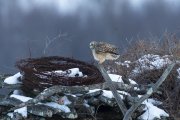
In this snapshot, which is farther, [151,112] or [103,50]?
[151,112]

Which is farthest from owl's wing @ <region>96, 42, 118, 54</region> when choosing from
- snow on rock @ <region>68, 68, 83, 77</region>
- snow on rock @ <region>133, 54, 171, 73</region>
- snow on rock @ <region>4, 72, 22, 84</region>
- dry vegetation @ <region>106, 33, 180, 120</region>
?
snow on rock @ <region>133, 54, 171, 73</region>

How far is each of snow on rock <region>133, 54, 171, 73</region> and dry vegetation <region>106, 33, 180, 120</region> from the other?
0.08m

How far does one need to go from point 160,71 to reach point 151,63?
0.37m

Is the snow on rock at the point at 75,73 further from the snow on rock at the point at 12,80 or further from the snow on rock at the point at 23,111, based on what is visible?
the snow on rock at the point at 23,111

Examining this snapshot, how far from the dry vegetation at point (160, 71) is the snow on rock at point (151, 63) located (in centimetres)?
8

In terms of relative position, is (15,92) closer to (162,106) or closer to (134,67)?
(162,106)

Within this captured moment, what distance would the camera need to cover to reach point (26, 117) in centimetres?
638

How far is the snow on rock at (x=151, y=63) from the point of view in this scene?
8535mm

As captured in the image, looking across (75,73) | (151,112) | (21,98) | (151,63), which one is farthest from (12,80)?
(151,63)

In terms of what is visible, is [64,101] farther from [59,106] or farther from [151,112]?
[151,112]

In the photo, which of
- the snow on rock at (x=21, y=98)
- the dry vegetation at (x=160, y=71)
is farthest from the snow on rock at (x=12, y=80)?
the dry vegetation at (x=160, y=71)

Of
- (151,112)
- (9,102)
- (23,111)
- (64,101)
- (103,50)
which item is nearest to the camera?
(103,50)

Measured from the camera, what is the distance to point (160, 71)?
8406 mm

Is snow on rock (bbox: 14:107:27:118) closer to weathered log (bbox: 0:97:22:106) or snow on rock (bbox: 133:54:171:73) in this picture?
weathered log (bbox: 0:97:22:106)
